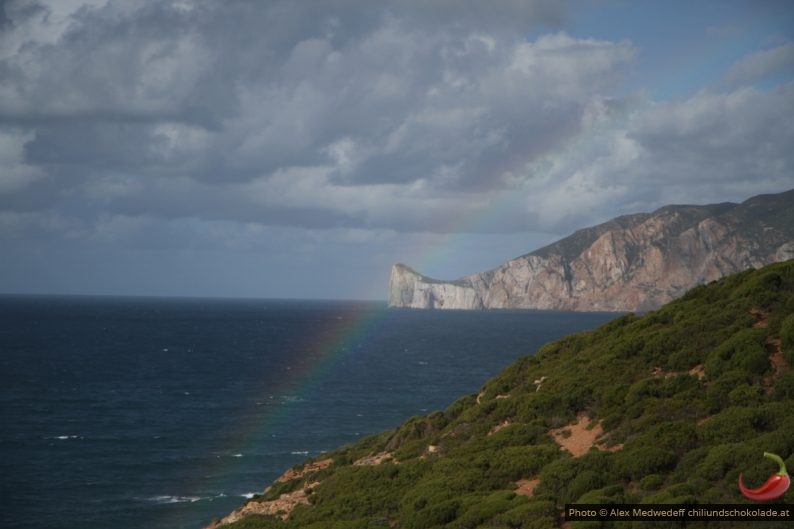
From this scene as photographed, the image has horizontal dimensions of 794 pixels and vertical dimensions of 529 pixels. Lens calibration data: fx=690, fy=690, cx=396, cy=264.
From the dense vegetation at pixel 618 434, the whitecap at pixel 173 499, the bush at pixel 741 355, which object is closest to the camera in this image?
the dense vegetation at pixel 618 434

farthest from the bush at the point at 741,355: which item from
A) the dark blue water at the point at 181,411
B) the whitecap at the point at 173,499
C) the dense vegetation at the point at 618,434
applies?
the whitecap at the point at 173,499

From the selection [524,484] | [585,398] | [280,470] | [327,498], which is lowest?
[280,470]

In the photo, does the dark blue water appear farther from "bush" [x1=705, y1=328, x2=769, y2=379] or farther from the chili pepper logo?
the chili pepper logo

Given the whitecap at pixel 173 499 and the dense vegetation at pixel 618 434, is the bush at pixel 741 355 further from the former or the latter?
the whitecap at pixel 173 499

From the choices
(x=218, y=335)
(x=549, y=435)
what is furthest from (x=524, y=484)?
(x=218, y=335)

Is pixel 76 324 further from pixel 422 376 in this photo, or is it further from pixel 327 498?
pixel 327 498

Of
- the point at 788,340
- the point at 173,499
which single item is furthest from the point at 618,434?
the point at 173,499

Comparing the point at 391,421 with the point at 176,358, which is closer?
the point at 391,421
